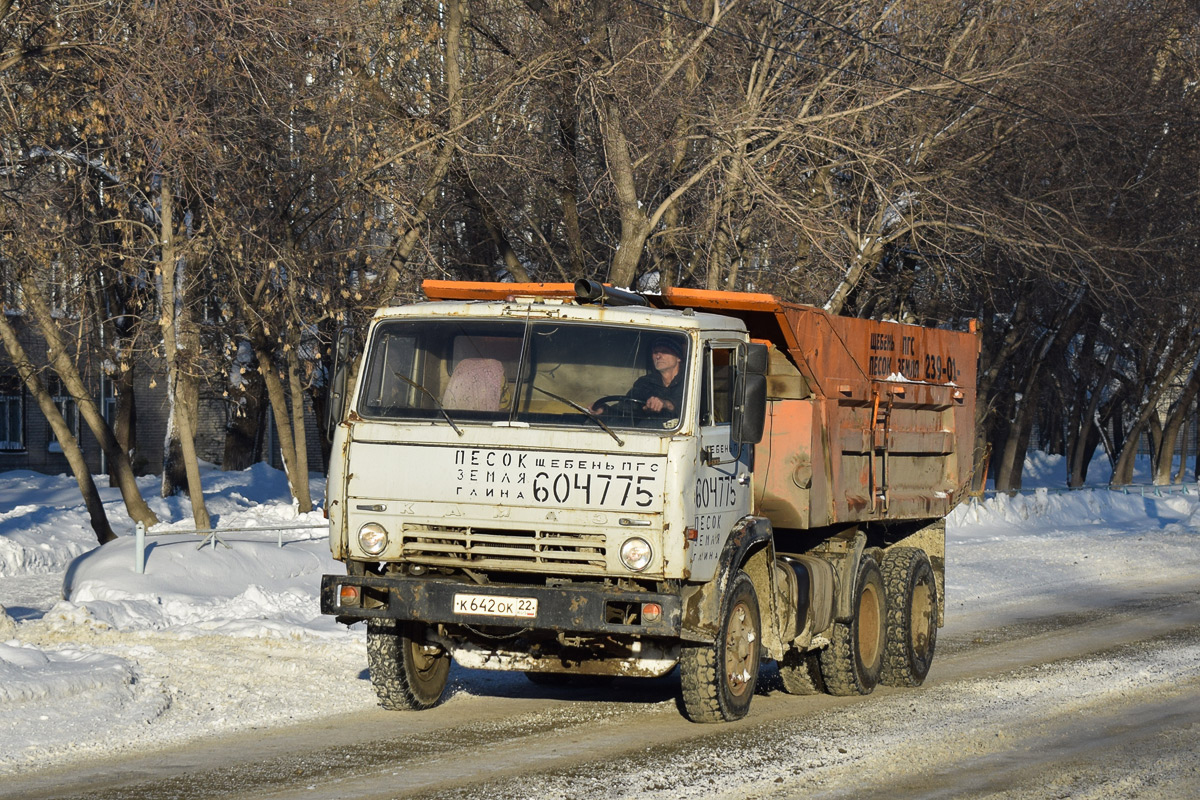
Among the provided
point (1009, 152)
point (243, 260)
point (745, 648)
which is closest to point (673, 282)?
point (1009, 152)

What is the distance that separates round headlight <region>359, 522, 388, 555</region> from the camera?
7992 millimetres

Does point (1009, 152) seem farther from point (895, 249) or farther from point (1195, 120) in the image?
point (1195, 120)

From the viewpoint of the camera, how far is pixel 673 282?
21406 millimetres

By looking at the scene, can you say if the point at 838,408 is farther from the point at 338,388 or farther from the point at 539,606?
the point at 338,388

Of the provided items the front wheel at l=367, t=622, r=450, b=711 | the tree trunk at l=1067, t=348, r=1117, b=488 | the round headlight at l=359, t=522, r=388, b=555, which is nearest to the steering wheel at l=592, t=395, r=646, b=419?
the round headlight at l=359, t=522, r=388, b=555

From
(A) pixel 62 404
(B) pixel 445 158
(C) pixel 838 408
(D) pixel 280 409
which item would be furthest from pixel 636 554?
(A) pixel 62 404

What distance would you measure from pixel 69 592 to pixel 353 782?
27.8 ft

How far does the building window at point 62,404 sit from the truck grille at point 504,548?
93.9ft

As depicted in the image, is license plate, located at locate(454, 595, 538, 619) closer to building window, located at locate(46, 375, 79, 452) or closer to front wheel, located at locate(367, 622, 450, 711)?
front wheel, located at locate(367, 622, 450, 711)

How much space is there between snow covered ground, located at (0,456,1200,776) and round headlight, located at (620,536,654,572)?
8.16 ft

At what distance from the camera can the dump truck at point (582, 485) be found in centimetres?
772

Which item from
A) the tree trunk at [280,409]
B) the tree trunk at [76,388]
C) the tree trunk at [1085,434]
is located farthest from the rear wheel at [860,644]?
the tree trunk at [1085,434]

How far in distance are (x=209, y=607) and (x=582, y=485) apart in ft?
22.4

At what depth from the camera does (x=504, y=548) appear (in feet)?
25.6
